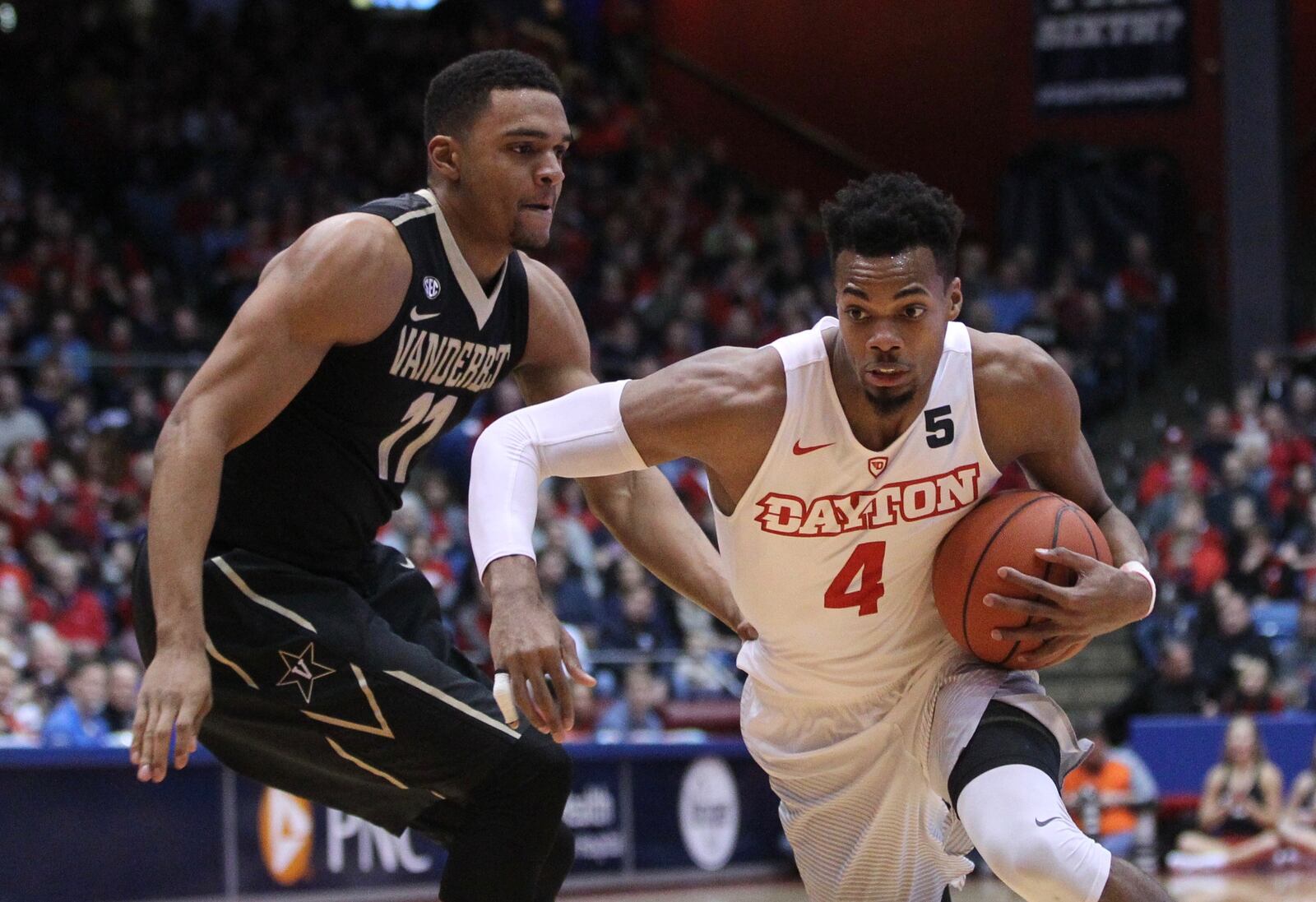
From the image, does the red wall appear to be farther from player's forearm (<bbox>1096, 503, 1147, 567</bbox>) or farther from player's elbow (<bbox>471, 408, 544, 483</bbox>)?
player's elbow (<bbox>471, 408, 544, 483</bbox>)

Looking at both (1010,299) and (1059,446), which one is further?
(1010,299)

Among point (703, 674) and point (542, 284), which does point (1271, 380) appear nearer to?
point (703, 674)

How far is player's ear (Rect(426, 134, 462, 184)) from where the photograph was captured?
4.17 metres

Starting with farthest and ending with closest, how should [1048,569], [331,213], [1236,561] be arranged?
[331,213], [1236,561], [1048,569]

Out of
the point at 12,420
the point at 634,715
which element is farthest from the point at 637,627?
the point at 12,420

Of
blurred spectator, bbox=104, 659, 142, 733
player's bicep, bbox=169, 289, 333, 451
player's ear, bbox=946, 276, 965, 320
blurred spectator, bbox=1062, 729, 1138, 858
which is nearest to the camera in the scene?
player's bicep, bbox=169, 289, 333, 451

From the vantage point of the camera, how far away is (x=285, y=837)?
890 cm

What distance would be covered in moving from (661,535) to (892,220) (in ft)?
3.36

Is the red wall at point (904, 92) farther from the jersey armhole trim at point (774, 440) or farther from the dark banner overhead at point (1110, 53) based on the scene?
the jersey armhole trim at point (774, 440)

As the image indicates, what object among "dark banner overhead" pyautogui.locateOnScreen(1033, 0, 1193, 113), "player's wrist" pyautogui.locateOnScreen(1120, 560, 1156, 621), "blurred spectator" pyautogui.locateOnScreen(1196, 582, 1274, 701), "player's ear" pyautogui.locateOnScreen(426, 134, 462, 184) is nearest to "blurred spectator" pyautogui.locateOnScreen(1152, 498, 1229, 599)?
"blurred spectator" pyautogui.locateOnScreen(1196, 582, 1274, 701)

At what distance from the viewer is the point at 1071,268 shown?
57.1 feet

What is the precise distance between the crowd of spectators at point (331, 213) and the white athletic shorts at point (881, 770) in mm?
5227

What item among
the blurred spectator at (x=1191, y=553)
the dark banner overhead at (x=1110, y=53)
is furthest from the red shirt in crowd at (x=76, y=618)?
the dark banner overhead at (x=1110, y=53)

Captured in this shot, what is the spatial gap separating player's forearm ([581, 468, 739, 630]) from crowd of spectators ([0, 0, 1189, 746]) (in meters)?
4.97
